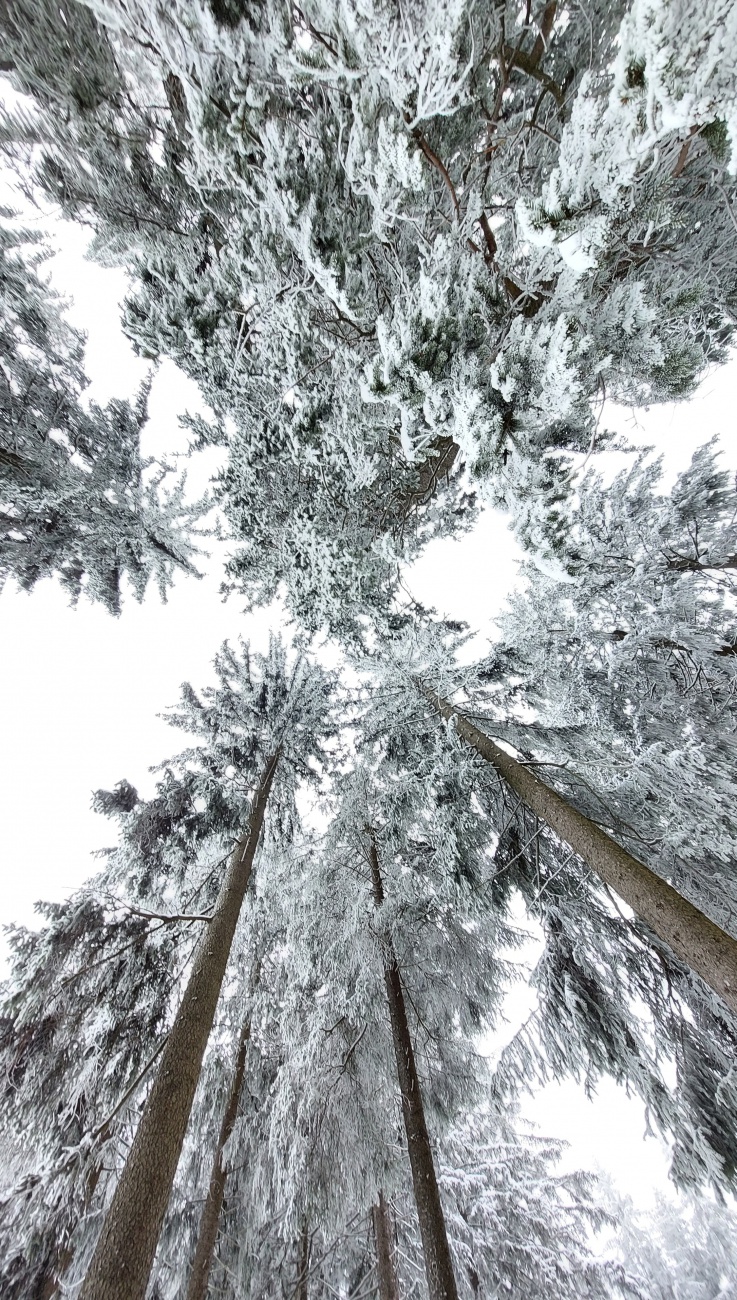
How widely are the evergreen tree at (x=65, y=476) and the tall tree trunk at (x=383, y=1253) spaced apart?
9638mm

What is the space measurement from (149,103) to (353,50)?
6.31 ft

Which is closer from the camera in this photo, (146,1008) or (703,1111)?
(703,1111)

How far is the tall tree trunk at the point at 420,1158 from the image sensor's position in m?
4.23

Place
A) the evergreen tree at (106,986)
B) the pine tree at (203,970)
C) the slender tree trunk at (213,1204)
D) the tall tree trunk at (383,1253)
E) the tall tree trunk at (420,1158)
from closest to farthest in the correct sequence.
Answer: the pine tree at (203,970) → the evergreen tree at (106,986) → the tall tree trunk at (420,1158) → the slender tree trunk at (213,1204) → the tall tree trunk at (383,1253)

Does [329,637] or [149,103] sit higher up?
[149,103]

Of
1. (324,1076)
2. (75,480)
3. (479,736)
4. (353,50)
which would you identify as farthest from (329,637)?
(324,1076)

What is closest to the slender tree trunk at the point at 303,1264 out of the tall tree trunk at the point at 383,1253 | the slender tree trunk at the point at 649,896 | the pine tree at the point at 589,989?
the tall tree trunk at the point at 383,1253

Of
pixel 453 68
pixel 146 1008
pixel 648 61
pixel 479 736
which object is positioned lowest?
pixel 146 1008

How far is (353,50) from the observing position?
2.26m

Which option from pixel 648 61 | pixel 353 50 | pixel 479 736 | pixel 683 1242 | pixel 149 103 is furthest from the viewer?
pixel 683 1242

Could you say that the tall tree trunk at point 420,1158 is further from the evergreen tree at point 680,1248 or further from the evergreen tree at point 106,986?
the evergreen tree at point 680,1248

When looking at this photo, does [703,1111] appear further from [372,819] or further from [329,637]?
[329,637]

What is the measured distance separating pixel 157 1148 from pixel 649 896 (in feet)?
12.1

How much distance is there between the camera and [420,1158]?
15.9 ft
